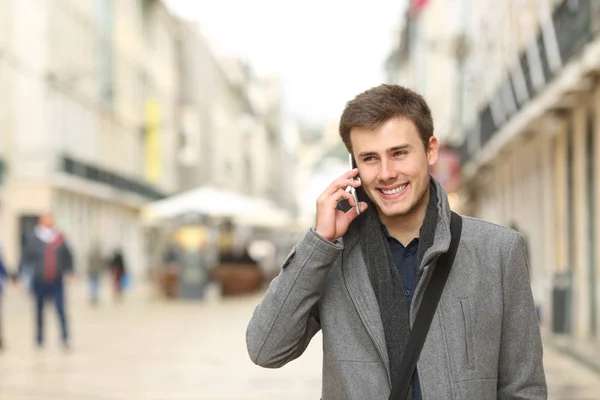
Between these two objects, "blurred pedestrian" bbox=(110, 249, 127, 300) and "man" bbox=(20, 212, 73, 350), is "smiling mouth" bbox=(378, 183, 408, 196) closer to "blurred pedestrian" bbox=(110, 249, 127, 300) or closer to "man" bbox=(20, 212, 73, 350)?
"man" bbox=(20, 212, 73, 350)

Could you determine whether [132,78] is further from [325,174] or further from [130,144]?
[325,174]

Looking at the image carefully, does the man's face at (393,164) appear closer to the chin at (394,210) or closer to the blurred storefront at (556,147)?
the chin at (394,210)

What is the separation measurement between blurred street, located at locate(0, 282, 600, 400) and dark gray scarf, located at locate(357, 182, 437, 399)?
836 cm

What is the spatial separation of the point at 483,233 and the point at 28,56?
40413 millimetres

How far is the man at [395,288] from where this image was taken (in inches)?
116

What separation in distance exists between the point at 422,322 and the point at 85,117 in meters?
47.4

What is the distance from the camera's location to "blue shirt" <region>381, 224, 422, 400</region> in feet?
9.93

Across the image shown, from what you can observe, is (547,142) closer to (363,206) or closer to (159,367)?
(159,367)

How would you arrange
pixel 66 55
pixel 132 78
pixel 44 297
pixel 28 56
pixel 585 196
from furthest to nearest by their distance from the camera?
pixel 132 78, pixel 66 55, pixel 28 56, pixel 585 196, pixel 44 297

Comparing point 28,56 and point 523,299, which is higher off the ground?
point 28,56

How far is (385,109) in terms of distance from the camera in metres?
3.03

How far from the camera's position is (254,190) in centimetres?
11825

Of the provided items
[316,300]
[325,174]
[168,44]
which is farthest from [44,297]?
[168,44]

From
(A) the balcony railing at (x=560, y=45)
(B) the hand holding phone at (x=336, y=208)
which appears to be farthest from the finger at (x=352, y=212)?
(A) the balcony railing at (x=560, y=45)
